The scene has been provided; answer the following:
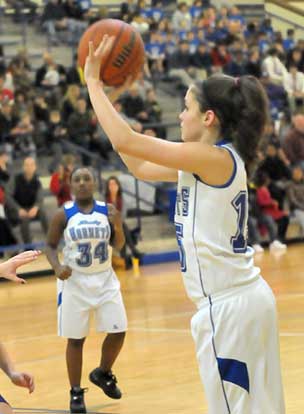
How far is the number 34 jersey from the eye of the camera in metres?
7.60

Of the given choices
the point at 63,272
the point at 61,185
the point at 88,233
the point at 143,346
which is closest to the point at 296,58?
the point at 61,185

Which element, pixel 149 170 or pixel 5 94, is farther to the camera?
pixel 5 94

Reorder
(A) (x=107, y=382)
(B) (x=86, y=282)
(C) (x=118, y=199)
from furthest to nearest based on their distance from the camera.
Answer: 1. (C) (x=118, y=199)
2. (B) (x=86, y=282)
3. (A) (x=107, y=382)

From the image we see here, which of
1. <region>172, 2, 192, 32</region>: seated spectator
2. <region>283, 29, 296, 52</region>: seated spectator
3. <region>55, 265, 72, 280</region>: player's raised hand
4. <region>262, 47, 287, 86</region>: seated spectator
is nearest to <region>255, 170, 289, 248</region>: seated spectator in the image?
<region>262, 47, 287, 86</region>: seated spectator

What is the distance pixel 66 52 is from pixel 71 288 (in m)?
13.5

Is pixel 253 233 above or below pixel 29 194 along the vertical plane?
below

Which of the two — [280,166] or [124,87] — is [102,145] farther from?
[124,87]

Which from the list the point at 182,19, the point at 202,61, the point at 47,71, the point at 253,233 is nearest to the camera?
the point at 253,233

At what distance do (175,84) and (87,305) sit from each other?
1387 cm

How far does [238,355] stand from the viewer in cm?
398

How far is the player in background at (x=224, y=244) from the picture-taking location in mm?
3977

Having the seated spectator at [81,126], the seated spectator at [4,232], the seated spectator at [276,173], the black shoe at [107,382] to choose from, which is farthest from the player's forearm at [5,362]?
the seated spectator at [276,173]

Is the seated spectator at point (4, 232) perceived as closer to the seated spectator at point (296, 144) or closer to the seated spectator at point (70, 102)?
the seated spectator at point (70, 102)

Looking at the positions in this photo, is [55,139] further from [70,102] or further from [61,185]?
[61,185]
